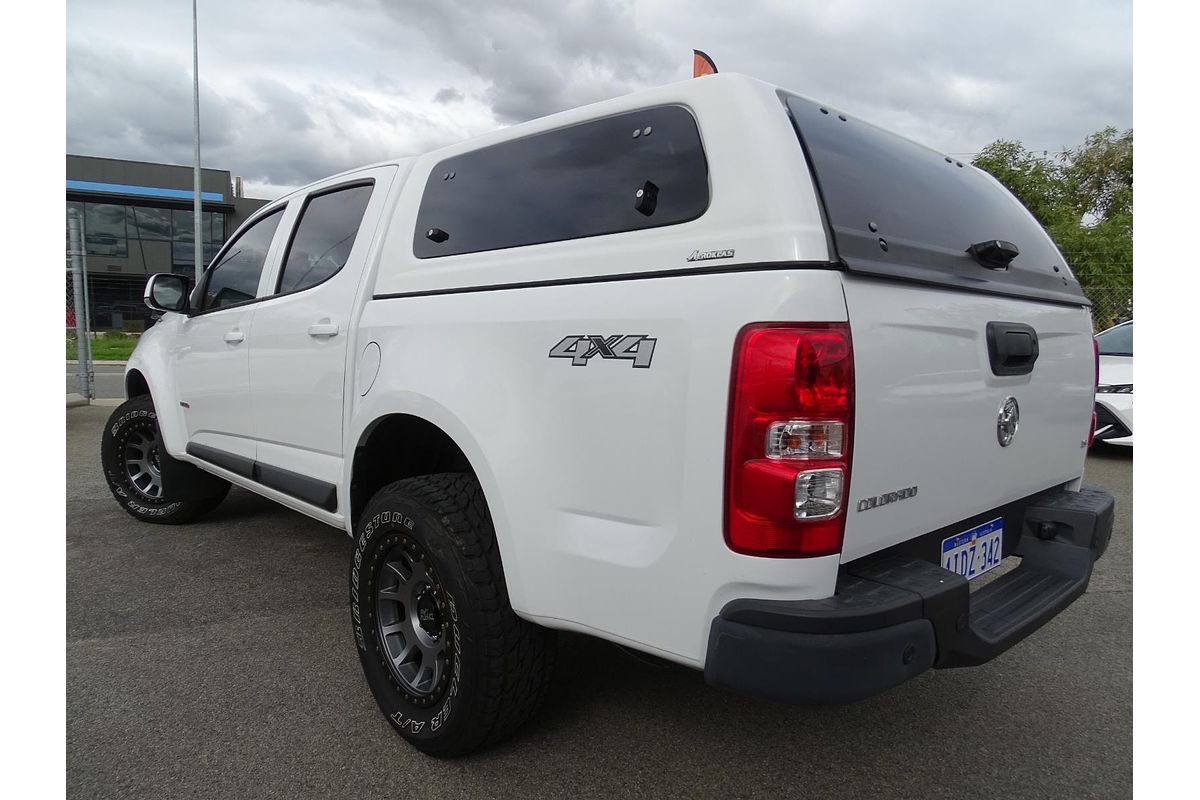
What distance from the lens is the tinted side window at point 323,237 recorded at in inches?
122

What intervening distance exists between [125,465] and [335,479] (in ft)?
8.90

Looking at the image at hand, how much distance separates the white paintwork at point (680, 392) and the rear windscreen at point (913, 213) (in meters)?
0.07

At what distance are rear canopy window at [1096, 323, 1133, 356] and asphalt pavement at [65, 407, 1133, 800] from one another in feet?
17.7

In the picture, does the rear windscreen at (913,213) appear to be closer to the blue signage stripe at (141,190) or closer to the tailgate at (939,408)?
the tailgate at (939,408)

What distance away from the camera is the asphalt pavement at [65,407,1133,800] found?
2.27 metres

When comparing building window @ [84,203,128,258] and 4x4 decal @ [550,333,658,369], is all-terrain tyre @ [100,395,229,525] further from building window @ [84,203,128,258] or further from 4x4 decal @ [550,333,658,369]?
building window @ [84,203,128,258]

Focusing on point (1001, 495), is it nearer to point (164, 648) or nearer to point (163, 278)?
point (164, 648)

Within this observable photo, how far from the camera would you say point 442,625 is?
2367mm

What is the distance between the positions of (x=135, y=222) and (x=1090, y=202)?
36162 millimetres

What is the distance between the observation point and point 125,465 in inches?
192

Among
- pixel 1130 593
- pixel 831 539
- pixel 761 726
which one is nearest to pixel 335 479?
pixel 761 726

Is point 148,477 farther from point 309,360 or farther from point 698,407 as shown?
point 698,407

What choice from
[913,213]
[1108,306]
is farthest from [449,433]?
[1108,306]

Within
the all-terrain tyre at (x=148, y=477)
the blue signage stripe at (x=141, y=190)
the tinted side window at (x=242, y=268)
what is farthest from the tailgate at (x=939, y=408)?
the blue signage stripe at (x=141, y=190)
